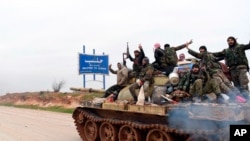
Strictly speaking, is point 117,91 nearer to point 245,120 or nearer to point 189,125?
point 189,125

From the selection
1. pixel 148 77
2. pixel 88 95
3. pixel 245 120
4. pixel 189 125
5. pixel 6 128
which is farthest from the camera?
pixel 88 95

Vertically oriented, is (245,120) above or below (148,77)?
below

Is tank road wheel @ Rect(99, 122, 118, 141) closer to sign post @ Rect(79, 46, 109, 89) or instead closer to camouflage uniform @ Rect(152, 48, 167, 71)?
camouflage uniform @ Rect(152, 48, 167, 71)

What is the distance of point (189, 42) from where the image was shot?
11148 mm

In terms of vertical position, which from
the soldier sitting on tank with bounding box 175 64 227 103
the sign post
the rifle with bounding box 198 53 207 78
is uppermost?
the sign post

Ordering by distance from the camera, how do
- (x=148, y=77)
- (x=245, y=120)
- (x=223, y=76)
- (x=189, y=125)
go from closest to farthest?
(x=245, y=120) → (x=189, y=125) → (x=223, y=76) → (x=148, y=77)

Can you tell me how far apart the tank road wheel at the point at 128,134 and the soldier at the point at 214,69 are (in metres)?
2.37

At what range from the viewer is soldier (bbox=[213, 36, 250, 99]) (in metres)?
10.2

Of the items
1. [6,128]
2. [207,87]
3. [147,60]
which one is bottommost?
[6,128]

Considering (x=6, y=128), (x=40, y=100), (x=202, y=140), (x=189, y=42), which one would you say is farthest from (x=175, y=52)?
(x=40, y=100)

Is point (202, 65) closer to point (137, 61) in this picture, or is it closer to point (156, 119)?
point (156, 119)

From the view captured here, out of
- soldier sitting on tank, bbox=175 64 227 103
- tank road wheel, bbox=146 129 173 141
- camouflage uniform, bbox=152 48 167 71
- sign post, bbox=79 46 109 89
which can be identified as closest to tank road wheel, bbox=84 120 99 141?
camouflage uniform, bbox=152 48 167 71

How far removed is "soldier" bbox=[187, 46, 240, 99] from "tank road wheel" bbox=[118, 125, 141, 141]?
237cm

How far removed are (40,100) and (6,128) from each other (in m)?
24.4
